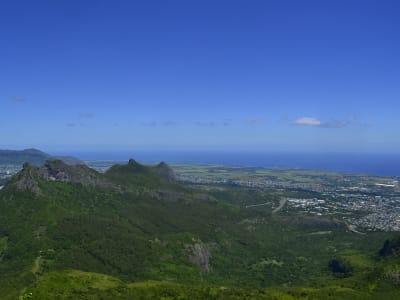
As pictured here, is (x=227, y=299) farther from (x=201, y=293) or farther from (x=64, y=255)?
(x=64, y=255)

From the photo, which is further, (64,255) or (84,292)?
(64,255)

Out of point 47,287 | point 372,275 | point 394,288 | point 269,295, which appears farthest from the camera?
point 372,275

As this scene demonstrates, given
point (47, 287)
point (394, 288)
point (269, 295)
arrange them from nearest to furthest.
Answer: point (47, 287)
point (269, 295)
point (394, 288)

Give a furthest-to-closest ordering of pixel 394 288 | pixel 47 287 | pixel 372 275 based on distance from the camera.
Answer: pixel 372 275
pixel 394 288
pixel 47 287

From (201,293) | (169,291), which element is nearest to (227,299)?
(201,293)

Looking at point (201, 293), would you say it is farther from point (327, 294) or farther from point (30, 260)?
point (30, 260)

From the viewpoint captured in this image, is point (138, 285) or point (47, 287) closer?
point (47, 287)

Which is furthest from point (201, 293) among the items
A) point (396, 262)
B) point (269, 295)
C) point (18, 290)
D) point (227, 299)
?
Result: point (396, 262)

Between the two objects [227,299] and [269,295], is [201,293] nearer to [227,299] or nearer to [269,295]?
[227,299]
